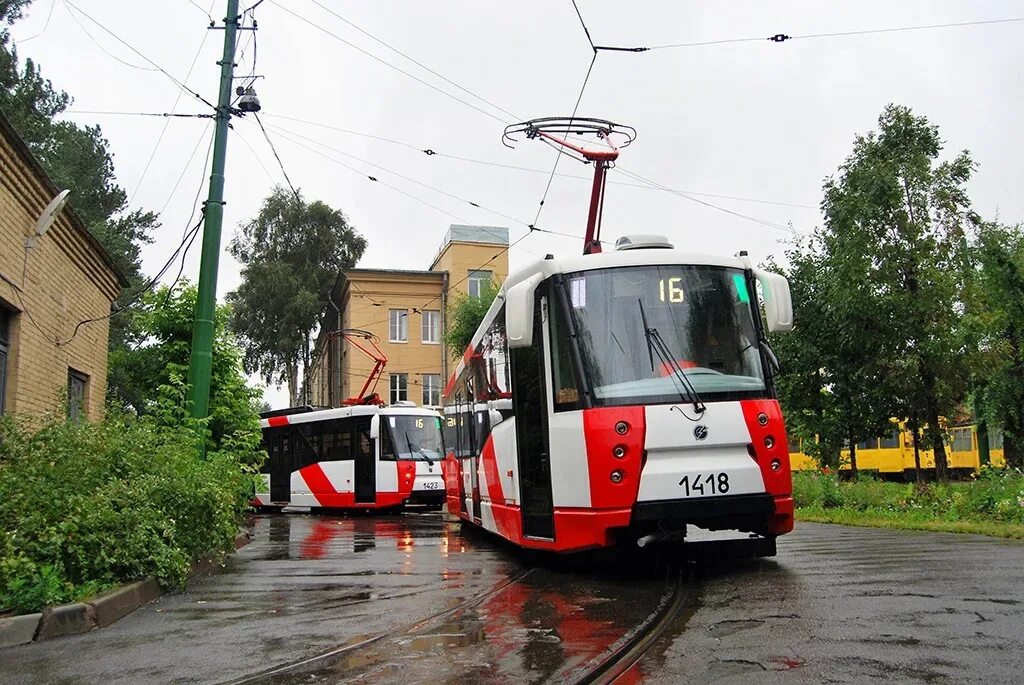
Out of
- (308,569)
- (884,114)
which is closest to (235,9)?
(308,569)

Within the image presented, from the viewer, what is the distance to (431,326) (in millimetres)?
47125

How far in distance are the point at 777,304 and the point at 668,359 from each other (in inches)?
47.6

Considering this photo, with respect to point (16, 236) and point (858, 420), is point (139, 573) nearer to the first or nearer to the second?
point (16, 236)

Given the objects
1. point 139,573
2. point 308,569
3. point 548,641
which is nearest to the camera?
point 548,641

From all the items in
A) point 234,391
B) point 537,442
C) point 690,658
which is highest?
point 234,391

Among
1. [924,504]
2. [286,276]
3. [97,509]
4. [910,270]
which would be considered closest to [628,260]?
[97,509]

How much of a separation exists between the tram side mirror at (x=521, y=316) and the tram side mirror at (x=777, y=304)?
2112mm

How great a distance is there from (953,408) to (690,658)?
17.7 m

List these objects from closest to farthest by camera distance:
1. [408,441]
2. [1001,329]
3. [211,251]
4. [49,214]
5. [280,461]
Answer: [49,214], [211,251], [1001,329], [408,441], [280,461]

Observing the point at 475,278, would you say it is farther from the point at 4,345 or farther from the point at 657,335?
the point at 657,335

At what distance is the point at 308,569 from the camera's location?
10.4 meters

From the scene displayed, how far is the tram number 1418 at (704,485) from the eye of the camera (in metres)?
7.66

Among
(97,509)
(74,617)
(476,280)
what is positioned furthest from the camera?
(476,280)

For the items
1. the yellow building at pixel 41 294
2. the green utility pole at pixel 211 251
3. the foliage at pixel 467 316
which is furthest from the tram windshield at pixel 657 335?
the foliage at pixel 467 316
